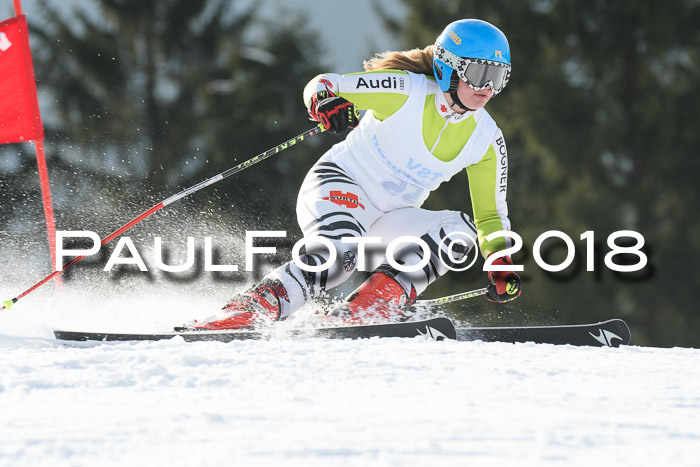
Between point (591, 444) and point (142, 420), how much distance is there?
115 centimetres

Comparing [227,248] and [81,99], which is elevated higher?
[81,99]

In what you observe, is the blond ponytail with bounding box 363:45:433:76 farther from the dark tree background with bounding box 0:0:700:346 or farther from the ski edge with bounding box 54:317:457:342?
the dark tree background with bounding box 0:0:700:346

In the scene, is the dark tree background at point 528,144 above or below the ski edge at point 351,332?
above

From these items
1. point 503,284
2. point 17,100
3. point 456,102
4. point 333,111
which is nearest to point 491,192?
point 503,284

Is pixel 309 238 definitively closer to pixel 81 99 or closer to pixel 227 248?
pixel 227 248

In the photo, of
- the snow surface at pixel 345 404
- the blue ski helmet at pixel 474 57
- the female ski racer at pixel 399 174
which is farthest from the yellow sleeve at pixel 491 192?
the snow surface at pixel 345 404

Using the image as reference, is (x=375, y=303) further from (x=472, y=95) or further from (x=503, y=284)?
(x=472, y=95)

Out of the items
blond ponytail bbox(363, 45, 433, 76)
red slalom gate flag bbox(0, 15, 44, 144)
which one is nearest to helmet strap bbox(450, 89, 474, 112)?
blond ponytail bbox(363, 45, 433, 76)

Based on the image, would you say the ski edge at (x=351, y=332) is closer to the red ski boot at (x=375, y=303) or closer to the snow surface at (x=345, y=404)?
the snow surface at (x=345, y=404)

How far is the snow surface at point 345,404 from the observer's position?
2020 millimetres

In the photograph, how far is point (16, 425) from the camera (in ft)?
7.38

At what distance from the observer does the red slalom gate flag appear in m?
5.70

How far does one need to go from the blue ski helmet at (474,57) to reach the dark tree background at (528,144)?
34.8 ft

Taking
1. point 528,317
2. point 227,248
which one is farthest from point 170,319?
point 528,317
